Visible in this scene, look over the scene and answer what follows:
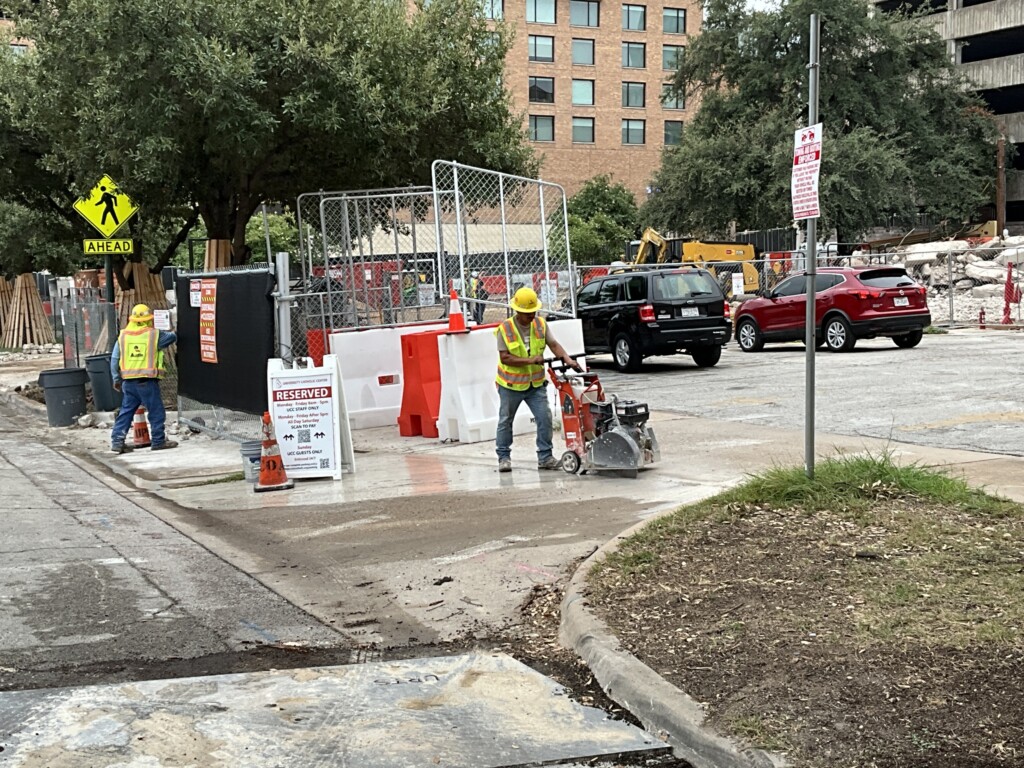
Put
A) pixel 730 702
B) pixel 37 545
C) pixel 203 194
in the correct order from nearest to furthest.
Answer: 1. pixel 730 702
2. pixel 37 545
3. pixel 203 194

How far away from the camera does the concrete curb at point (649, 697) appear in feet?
13.5

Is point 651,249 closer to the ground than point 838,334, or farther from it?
farther from it

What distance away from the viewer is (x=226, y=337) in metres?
12.9

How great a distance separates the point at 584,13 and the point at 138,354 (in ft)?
204

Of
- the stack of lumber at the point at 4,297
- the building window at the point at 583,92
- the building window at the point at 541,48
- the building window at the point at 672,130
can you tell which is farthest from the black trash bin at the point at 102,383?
the building window at the point at 672,130

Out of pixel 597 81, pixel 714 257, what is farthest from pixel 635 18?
pixel 714 257

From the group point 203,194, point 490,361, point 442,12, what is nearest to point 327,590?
point 490,361

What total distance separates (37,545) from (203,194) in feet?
36.5

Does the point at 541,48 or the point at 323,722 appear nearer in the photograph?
the point at 323,722

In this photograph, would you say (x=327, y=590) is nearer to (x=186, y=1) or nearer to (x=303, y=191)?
(x=186, y=1)

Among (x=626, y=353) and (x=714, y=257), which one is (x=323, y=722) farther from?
(x=714, y=257)

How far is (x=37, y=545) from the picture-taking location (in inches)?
319

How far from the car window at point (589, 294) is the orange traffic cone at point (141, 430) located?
381 inches

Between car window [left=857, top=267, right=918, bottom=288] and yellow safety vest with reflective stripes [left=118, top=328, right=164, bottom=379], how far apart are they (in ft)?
45.0
